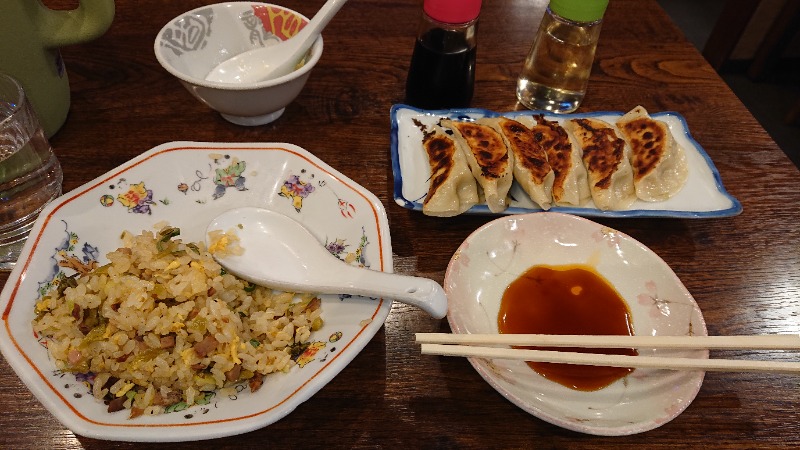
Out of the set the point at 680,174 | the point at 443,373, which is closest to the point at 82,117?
the point at 443,373

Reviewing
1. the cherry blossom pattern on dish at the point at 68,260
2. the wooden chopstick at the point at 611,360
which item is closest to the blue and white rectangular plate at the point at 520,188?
the wooden chopstick at the point at 611,360

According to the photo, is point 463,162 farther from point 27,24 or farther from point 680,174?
point 27,24

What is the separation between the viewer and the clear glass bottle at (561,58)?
1624 millimetres

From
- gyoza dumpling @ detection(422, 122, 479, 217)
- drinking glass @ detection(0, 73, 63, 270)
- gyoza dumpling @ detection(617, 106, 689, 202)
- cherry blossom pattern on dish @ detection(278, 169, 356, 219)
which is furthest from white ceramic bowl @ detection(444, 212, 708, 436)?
drinking glass @ detection(0, 73, 63, 270)

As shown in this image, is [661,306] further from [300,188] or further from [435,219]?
[300,188]

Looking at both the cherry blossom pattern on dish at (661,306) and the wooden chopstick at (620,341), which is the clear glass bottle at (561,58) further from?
the wooden chopstick at (620,341)

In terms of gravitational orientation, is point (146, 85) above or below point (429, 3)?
below

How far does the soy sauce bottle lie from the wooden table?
0.14m

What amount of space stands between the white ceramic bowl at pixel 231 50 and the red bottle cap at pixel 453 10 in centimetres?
36

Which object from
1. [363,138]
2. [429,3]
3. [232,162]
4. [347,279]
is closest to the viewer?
[347,279]

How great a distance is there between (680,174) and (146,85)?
5.78 feet

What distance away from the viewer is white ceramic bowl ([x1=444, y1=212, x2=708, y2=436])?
1.07 meters

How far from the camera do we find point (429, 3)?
1540mm

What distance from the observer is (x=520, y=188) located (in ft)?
5.06
